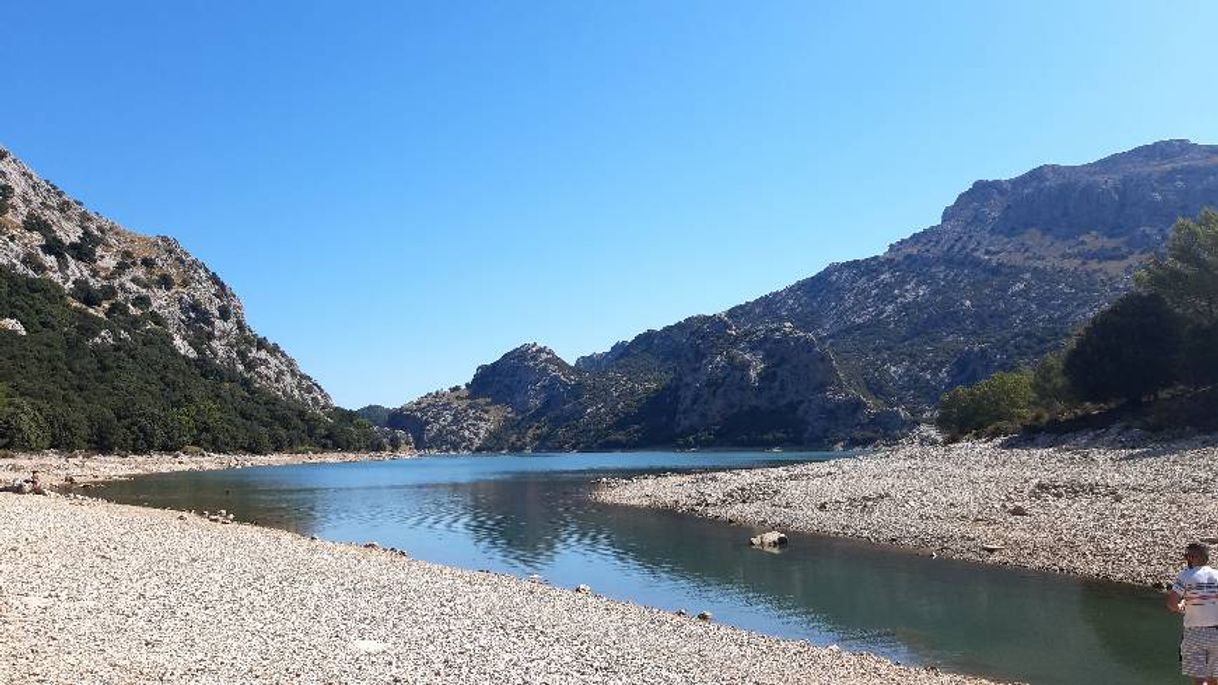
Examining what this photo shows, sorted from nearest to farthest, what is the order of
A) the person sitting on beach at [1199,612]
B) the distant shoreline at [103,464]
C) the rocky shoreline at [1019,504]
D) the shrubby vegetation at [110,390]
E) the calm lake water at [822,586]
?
the person sitting on beach at [1199,612] → the calm lake water at [822,586] → the rocky shoreline at [1019,504] → the distant shoreline at [103,464] → the shrubby vegetation at [110,390]

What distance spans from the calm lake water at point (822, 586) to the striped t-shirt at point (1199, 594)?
24.4 feet

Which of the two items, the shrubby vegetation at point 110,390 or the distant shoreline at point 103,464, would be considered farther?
the shrubby vegetation at point 110,390

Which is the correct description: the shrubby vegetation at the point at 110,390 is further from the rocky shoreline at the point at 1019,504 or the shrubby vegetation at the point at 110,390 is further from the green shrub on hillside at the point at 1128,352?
the green shrub on hillside at the point at 1128,352

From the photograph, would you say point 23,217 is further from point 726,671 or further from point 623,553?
point 726,671

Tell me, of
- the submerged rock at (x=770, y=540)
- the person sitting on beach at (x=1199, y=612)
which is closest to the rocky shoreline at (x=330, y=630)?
the person sitting on beach at (x=1199, y=612)

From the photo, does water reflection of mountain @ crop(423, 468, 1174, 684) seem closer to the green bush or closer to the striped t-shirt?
the striped t-shirt

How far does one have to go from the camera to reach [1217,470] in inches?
1599

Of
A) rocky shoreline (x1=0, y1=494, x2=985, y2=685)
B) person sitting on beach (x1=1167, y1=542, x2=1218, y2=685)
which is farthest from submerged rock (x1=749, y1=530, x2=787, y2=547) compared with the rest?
person sitting on beach (x1=1167, y1=542, x2=1218, y2=685)

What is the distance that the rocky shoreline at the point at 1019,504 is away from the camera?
32.0m

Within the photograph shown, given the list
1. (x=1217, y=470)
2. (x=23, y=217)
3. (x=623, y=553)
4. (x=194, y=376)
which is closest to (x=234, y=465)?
(x=194, y=376)

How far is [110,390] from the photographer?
133 meters

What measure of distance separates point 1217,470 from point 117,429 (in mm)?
133678

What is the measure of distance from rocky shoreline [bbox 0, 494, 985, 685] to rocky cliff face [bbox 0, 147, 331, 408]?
150817 mm

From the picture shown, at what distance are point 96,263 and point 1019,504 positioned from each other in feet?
629
